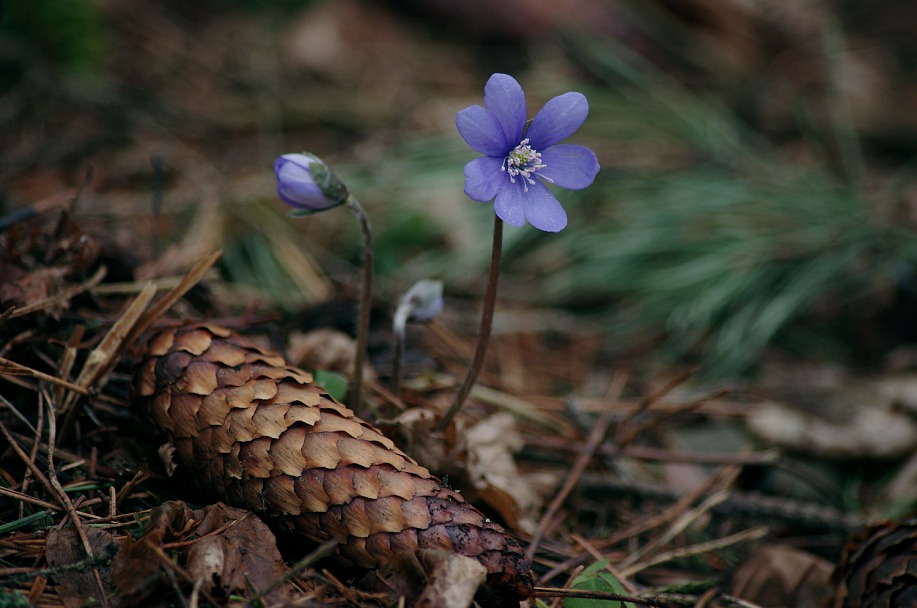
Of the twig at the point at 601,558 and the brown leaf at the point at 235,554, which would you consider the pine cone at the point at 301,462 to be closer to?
the brown leaf at the point at 235,554

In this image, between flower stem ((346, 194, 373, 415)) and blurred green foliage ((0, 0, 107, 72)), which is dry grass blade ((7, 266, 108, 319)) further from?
blurred green foliage ((0, 0, 107, 72))

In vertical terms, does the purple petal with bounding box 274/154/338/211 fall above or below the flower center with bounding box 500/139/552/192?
below

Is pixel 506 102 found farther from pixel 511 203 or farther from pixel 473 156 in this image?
pixel 473 156

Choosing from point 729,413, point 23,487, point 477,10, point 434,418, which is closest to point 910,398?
point 729,413

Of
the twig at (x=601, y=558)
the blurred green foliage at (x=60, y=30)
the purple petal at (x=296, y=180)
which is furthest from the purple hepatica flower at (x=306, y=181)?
the blurred green foliage at (x=60, y=30)

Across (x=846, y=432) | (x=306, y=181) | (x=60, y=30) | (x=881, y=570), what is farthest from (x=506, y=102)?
(x=60, y=30)

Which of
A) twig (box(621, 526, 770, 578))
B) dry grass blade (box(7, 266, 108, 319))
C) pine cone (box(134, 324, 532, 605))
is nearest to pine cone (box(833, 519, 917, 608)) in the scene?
twig (box(621, 526, 770, 578))
